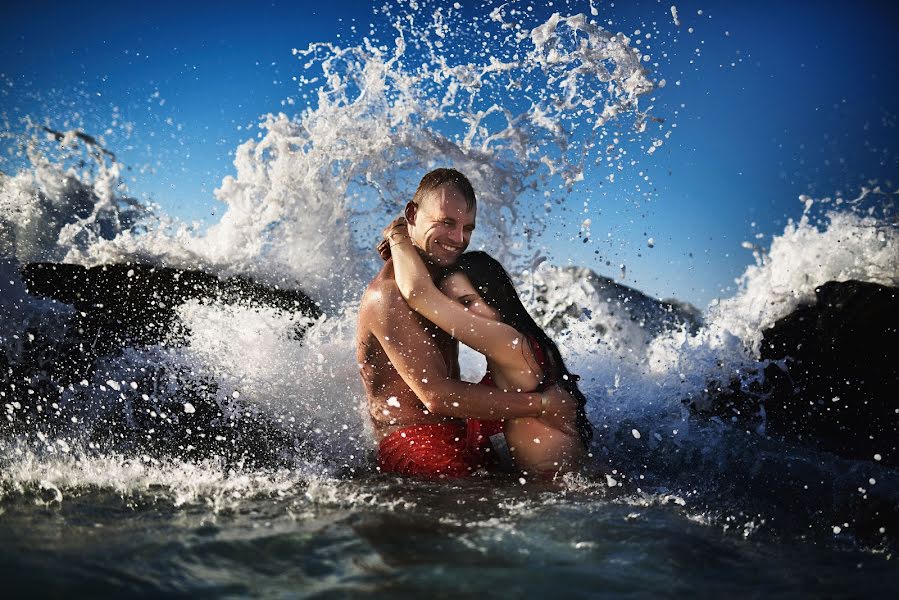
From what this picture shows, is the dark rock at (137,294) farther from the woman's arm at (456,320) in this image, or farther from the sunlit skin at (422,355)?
the woman's arm at (456,320)

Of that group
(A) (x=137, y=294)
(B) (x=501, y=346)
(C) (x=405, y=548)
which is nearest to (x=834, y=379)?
(B) (x=501, y=346)

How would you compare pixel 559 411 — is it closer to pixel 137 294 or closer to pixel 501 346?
pixel 501 346

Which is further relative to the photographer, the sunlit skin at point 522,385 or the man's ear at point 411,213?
the man's ear at point 411,213

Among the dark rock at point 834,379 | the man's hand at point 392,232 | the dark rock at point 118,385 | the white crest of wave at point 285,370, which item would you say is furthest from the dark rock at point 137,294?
the dark rock at point 834,379

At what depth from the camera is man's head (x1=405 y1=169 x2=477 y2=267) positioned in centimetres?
435

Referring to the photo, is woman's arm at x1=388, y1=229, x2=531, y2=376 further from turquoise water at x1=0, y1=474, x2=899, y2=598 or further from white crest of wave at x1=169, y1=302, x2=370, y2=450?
white crest of wave at x1=169, y1=302, x2=370, y2=450

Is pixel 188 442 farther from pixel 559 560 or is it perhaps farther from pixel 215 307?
pixel 559 560

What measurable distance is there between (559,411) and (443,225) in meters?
1.48

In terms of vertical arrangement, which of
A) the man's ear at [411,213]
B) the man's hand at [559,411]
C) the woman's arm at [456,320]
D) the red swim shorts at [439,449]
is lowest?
the red swim shorts at [439,449]

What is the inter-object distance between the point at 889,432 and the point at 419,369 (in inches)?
223

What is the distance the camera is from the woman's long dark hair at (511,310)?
174 inches

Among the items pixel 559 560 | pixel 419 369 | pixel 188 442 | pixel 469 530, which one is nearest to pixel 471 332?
pixel 419 369

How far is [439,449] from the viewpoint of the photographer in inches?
168

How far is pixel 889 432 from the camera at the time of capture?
6.71m
